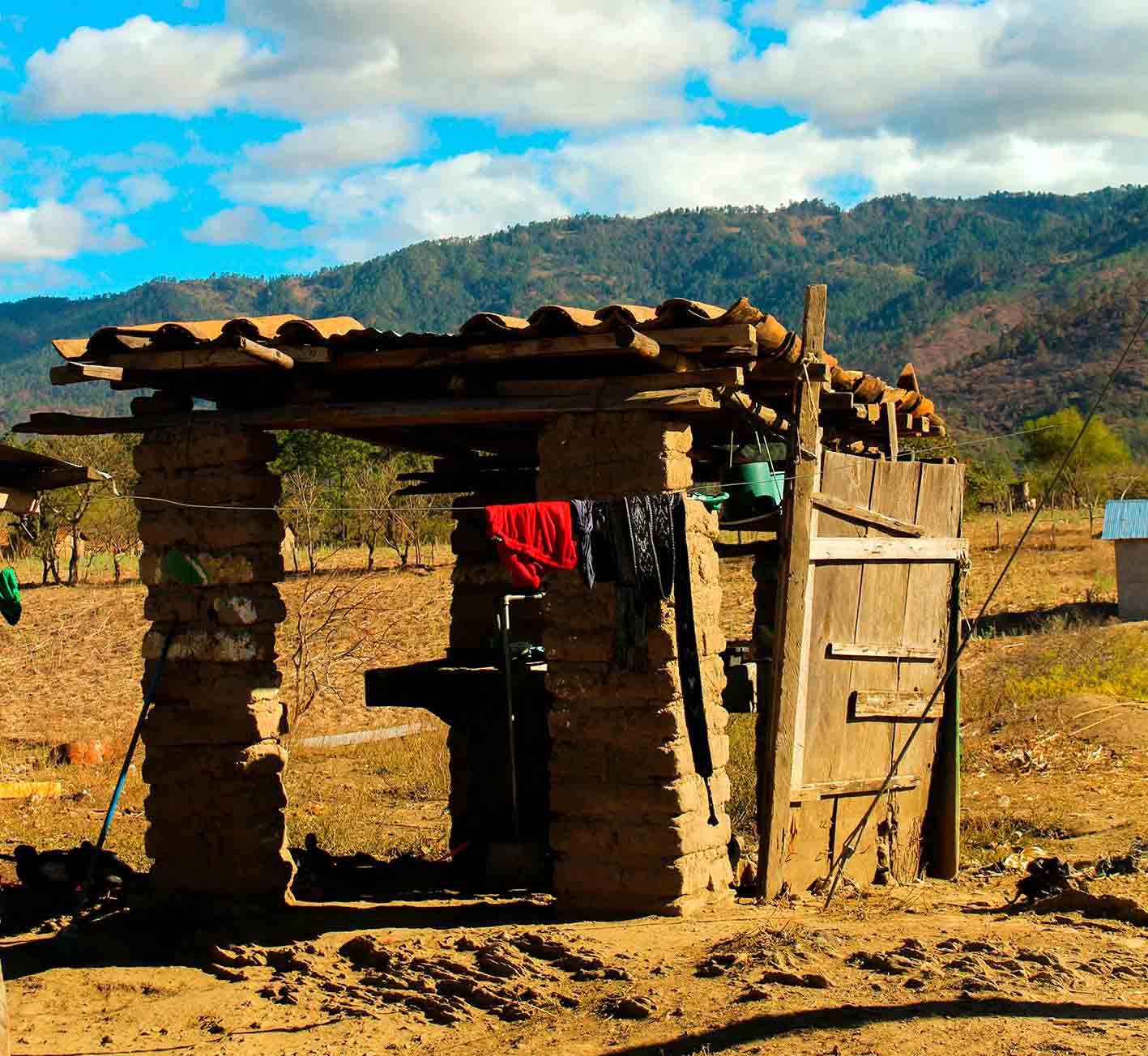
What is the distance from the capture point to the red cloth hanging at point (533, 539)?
6.20 metres

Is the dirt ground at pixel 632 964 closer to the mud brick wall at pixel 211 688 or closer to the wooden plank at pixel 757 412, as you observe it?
the mud brick wall at pixel 211 688

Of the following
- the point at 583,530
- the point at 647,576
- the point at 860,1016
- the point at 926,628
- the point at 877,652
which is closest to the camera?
the point at 860,1016

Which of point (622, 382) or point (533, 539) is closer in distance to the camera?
point (533, 539)

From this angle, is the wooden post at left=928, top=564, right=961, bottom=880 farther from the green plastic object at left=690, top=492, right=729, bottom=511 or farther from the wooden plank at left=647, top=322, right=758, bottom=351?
the wooden plank at left=647, top=322, right=758, bottom=351

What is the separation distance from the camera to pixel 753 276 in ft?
515

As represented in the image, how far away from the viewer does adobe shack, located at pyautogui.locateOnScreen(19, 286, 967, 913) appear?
6.60 meters

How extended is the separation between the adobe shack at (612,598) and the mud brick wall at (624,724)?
0.01 m

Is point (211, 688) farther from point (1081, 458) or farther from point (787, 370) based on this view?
point (1081, 458)

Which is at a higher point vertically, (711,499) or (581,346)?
(581,346)

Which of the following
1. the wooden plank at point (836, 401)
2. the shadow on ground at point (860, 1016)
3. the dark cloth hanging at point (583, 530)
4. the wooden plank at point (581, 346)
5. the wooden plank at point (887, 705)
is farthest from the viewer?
the wooden plank at point (836, 401)

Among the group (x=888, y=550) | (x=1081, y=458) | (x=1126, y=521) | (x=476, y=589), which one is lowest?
(x=476, y=589)

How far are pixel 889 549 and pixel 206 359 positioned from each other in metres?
4.08

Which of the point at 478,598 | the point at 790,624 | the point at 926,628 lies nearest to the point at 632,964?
the point at 790,624

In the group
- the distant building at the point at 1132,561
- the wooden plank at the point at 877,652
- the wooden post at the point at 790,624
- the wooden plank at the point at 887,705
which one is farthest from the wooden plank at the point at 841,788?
the distant building at the point at 1132,561
